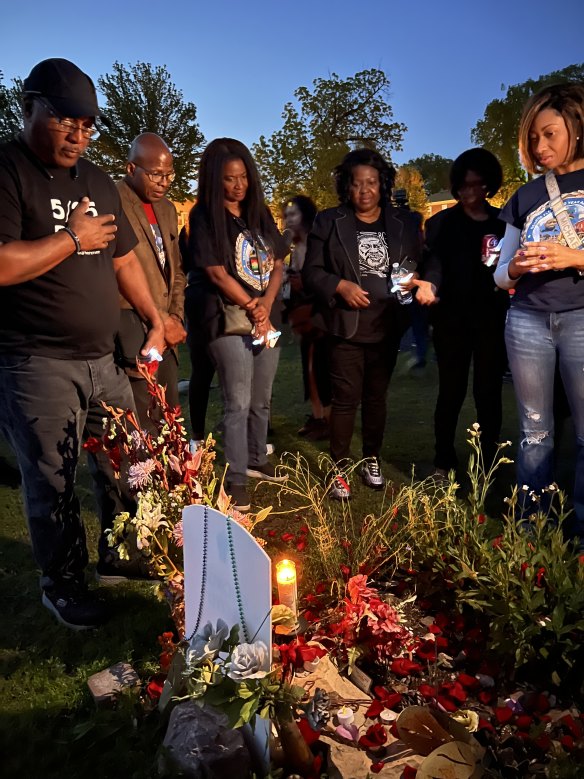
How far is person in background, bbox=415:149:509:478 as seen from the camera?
3.94 meters

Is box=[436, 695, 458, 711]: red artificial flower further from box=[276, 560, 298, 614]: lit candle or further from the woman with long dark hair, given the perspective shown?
the woman with long dark hair

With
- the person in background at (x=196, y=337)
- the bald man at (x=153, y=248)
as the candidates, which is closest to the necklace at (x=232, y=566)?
the bald man at (x=153, y=248)

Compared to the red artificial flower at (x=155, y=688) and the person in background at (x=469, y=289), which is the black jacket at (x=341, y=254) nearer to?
the person in background at (x=469, y=289)

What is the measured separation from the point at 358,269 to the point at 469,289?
73 centimetres

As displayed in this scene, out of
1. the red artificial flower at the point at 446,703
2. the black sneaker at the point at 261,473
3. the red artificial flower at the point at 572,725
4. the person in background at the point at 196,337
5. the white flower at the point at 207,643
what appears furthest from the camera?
the black sneaker at the point at 261,473

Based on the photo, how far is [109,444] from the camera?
7.93 feet

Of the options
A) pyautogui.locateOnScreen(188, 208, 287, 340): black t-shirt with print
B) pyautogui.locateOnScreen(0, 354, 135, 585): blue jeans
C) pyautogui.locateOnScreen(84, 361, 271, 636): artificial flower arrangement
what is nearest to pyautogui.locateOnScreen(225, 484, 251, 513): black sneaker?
pyautogui.locateOnScreen(188, 208, 287, 340): black t-shirt with print

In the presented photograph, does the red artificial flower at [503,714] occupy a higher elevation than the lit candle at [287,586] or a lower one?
lower

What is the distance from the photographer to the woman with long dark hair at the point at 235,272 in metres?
3.60

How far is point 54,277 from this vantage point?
2414mm

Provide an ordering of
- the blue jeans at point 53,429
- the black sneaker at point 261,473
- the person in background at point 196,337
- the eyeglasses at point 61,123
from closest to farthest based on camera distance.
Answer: the eyeglasses at point 61,123, the blue jeans at point 53,429, the person in background at point 196,337, the black sneaker at point 261,473

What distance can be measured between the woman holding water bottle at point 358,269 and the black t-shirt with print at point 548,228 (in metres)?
0.98

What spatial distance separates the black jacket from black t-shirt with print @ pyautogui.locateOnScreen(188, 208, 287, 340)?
289 mm

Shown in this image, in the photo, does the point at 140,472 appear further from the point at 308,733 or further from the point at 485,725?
the point at 485,725
